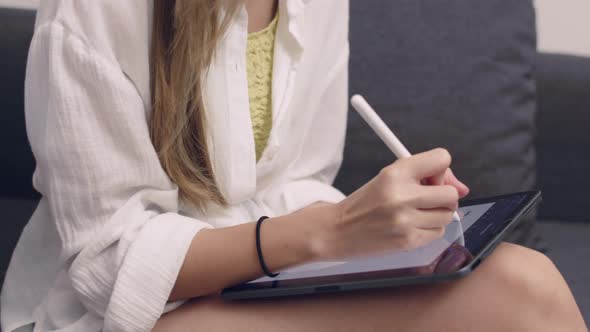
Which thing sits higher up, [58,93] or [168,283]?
[58,93]

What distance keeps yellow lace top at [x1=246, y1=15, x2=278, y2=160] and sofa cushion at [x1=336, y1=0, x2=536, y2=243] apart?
0.72ft

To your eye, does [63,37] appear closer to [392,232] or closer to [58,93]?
[58,93]

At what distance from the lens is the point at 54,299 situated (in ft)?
1.91

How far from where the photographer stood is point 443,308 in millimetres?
501

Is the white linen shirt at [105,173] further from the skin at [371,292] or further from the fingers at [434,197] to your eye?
the fingers at [434,197]

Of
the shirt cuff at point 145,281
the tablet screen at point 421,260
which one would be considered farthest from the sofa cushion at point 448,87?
the shirt cuff at point 145,281

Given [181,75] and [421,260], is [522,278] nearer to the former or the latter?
[421,260]

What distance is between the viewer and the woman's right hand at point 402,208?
469 mm

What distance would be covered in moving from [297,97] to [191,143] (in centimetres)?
16

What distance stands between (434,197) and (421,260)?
2.1 inches

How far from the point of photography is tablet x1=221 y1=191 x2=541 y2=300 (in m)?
0.47

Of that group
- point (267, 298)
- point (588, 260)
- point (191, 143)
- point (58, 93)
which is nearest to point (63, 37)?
point (58, 93)

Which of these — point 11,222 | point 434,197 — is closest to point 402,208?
point 434,197

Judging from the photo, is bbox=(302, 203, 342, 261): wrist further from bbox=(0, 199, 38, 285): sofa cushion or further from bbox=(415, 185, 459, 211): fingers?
bbox=(0, 199, 38, 285): sofa cushion
